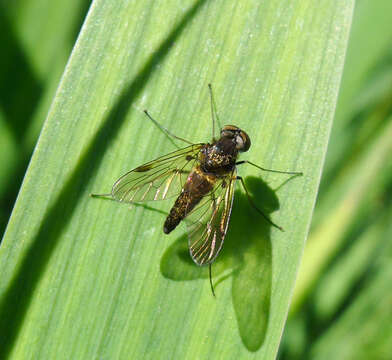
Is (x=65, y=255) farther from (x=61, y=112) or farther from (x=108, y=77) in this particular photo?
(x=108, y=77)

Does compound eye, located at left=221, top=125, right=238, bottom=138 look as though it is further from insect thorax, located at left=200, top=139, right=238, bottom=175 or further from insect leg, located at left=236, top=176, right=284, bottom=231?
insect leg, located at left=236, top=176, right=284, bottom=231

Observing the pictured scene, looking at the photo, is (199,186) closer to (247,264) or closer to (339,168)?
(247,264)

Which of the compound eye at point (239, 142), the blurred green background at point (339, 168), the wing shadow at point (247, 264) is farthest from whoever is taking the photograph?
the blurred green background at point (339, 168)

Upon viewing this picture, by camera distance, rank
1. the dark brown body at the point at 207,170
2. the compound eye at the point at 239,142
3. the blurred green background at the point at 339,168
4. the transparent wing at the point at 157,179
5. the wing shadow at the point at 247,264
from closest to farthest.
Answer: the wing shadow at the point at 247,264 → the transparent wing at the point at 157,179 → the compound eye at the point at 239,142 → the dark brown body at the point at 207,170 → the blurred green background at the point at 339,168

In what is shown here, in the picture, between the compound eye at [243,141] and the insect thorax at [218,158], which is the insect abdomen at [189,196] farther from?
the compound eye at [243,141]

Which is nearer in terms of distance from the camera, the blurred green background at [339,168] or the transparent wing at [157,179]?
the transparent wing at [157,179]

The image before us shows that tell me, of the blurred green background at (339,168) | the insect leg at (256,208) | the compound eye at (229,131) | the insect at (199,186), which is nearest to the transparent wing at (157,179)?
the insect at (199,186)

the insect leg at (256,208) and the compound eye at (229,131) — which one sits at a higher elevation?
the compound eye at (229,131)

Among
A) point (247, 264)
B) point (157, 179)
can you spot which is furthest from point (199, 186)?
point (247, 264)

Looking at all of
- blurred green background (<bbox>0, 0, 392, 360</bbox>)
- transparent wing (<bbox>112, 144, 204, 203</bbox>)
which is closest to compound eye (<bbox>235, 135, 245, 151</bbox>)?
transparent wing (<bbox>112, 144, 204, 203</bbox>)
